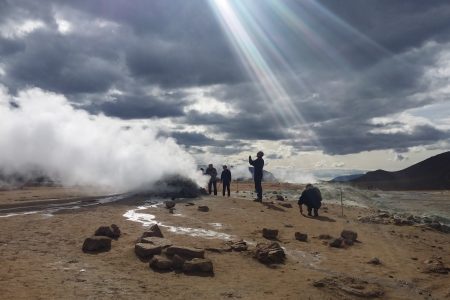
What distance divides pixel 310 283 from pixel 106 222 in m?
7.21

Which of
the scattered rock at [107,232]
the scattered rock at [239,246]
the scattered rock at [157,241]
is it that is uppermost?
the scattered rock at [107,232]

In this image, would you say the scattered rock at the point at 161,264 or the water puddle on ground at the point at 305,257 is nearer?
the scattered rock at the point at 161,264

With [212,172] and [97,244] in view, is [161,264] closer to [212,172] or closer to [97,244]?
[97,244]

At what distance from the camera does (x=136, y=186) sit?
2809 centimetres

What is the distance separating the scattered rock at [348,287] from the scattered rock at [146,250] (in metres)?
3.25

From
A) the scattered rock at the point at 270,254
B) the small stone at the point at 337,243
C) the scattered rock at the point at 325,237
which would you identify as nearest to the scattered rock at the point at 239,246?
the scattered rock at the point at 270,254

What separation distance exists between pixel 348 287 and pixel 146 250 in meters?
4.03

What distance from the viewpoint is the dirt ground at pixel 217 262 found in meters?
7.86

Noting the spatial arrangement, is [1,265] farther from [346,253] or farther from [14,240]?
[346,253]

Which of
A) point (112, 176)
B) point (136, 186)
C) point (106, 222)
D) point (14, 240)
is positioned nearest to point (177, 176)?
point (136, 186)

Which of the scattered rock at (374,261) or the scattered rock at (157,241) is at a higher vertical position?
the scattered rock at (157,241)

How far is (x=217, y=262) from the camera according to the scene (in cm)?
975

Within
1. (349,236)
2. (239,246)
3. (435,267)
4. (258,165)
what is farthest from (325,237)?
(258,165)

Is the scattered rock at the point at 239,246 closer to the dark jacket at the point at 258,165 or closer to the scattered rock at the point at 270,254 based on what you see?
the scattered rock at the point at 270,254
